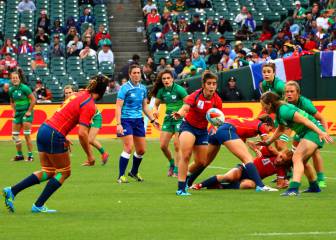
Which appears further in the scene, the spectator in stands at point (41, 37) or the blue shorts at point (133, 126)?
the spectator in stands at point (41, 37)

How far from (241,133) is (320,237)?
533 centimetres

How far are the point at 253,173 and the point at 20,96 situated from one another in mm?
8976

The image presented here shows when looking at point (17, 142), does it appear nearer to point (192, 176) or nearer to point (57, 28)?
point (192, 176)

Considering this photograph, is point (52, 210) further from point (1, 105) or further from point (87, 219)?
point (1, 105)

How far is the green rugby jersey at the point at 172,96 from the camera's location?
61.4 feet

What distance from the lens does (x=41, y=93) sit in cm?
3047

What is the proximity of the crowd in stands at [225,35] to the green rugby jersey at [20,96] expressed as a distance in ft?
27.9

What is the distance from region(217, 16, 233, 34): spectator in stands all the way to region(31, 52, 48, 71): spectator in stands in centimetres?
689

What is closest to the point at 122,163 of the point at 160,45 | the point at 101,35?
the point at 160,45

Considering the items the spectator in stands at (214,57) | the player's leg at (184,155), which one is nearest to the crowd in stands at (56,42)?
the spectator in stands at (214,57)

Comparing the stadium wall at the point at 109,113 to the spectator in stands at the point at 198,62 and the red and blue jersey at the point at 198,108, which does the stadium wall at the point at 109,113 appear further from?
the red and blue jersey at the point at 198,108

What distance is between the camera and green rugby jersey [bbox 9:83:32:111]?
22.4 m

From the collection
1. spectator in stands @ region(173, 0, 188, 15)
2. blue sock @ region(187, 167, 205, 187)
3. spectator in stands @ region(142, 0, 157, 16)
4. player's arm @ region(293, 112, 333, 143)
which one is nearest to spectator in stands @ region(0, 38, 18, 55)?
spectator in stands @ region(142, 0, 157, 16)

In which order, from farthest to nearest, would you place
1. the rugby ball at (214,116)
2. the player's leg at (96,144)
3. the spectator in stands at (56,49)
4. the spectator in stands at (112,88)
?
the spectator in stands at (56,49) < the spectator in stands at (112,88) < the player's leg at (96,144) < the rugby ball at (214,116)
